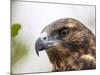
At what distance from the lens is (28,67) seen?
207cm

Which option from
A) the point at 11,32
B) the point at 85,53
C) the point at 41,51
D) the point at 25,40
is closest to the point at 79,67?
the point at 85,53

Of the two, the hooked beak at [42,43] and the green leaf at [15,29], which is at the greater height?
the green leaf at [15,29]

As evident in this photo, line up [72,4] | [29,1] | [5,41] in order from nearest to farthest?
[5,41] < [29,1] < [72,4]

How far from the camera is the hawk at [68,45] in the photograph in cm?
216

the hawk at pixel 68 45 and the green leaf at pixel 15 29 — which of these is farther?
the hawk at pixel 68 45

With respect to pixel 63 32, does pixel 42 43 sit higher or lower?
lower

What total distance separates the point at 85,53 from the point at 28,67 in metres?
0.78

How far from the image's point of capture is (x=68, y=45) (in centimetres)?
222

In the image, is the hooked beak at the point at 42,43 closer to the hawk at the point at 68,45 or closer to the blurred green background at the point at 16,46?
the hawk at the point at 68,45

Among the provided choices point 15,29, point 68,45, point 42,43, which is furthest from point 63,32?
point 15,29

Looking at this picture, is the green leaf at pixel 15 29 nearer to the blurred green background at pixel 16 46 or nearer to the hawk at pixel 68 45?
the blurred green background at pixel 16 46

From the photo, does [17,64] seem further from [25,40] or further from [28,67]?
[25,40]

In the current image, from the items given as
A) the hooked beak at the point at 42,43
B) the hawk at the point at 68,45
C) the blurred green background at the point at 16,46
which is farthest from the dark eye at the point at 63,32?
the blurred green background at the point at 16,46

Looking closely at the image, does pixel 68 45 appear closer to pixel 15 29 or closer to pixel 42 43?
pixel 42 43
